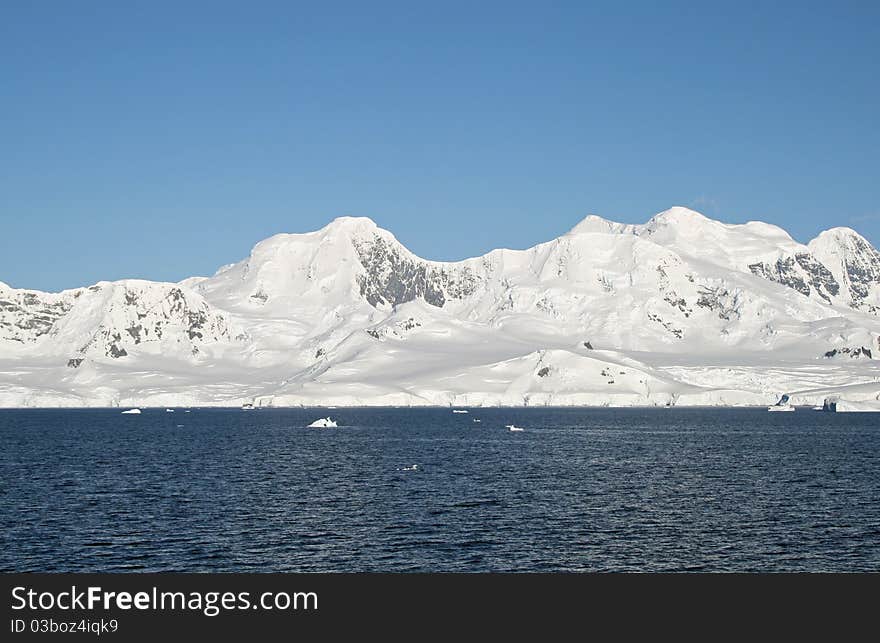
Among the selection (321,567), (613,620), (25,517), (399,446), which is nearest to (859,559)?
(321,567)

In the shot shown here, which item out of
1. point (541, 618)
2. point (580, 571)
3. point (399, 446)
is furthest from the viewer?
point (399, 446)

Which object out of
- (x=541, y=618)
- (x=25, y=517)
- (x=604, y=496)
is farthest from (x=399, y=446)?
(x=541, y=618)

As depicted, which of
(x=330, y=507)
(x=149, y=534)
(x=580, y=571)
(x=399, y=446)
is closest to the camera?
(x=580, y=571)

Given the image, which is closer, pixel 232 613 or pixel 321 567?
pixel 232 613

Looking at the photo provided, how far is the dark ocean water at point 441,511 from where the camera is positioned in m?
66.6

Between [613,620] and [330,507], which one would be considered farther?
[330,507]

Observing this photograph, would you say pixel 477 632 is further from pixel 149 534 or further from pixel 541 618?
pixel 149 534

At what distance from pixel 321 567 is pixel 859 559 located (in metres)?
31.8

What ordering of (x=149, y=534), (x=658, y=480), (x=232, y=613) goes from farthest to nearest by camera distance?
(x=658, y=480) < (x=149, y=534) < (x=232, y=613)

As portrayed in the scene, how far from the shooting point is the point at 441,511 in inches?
3440

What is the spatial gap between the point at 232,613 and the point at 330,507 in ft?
188

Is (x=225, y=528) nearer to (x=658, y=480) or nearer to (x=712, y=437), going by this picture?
(x=658, y=480)

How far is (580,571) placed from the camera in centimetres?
6266

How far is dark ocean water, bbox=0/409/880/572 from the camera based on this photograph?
66.6 meters
